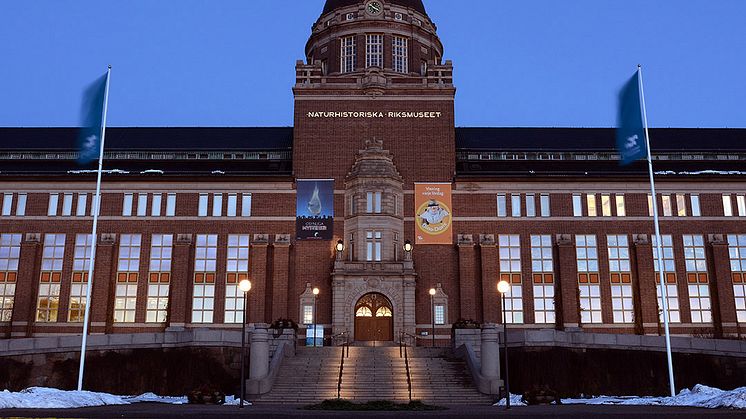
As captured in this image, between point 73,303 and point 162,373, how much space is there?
68.4 ft

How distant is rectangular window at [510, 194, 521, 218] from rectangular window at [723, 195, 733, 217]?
1662cm

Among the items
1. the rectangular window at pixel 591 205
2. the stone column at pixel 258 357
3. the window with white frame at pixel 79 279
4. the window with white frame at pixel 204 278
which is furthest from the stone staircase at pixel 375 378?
the window with white frame at pixel 79 279

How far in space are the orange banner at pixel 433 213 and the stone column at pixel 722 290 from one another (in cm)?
2077

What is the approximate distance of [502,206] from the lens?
192 feet

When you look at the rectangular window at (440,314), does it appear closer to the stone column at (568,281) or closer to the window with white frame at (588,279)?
the stone column at (568,281)

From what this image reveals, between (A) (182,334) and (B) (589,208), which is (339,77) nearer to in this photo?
(B) (589,208)

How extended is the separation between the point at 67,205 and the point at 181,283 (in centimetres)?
1176

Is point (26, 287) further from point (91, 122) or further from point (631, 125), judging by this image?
point (631, 125)

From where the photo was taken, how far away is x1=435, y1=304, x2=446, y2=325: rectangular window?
2172 inches

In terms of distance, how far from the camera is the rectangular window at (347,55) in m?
66.2

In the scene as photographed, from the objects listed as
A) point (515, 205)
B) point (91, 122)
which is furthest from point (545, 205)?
point (91, 122)

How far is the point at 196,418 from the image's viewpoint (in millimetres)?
22656

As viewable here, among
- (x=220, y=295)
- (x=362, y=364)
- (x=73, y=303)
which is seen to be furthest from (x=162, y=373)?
(x=73, y=303)

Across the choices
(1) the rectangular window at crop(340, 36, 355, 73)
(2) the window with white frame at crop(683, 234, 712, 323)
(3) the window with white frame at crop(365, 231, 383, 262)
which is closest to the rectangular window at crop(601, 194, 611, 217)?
(2) the window with white frame at crop(683, 234, 712, 323)
